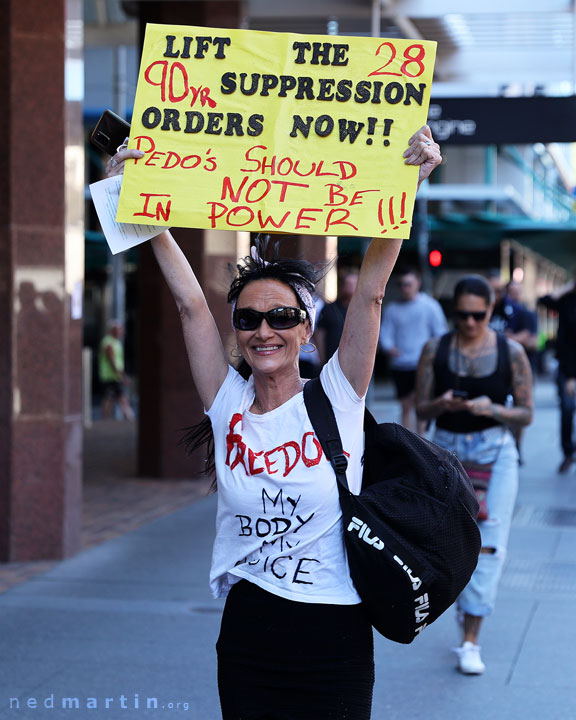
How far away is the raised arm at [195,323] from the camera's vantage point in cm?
327

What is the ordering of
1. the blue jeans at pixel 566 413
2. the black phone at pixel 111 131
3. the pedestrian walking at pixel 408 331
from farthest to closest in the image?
the pedestrian walking at pixel 408 331, the blue jeans at pixel 566 413, the black phone at pixel 111 131

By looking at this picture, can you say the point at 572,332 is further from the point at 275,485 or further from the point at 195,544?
the point at 275,485

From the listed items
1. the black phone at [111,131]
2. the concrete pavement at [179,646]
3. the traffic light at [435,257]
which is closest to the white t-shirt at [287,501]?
the black phone at [111,131]

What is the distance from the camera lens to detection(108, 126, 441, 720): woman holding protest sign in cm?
296

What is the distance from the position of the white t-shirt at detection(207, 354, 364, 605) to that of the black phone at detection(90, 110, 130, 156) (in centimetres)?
88

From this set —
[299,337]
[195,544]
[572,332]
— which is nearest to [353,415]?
[299,337]

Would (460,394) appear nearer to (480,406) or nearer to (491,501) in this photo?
(480,406)

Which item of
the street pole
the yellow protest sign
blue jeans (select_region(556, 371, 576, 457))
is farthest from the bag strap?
the street pole

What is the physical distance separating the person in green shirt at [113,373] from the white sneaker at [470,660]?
594 inches

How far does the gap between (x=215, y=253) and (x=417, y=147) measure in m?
8.54

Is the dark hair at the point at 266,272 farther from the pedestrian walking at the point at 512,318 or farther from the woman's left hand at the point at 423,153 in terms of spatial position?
the pedestrian walking at the point at 512,318

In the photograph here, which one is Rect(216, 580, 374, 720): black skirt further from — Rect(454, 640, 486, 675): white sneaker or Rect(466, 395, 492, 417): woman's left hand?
Rect(466, 395, 492, 417): woman's left hand

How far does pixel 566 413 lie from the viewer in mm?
12391

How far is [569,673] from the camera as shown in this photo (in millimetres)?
5516
